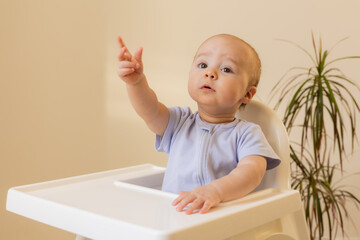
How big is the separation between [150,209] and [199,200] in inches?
3.3

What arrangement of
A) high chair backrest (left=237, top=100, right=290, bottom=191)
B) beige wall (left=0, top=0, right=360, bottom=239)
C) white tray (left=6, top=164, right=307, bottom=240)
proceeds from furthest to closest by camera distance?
1. beige wall (left=0, top=0, right=360, bottom=239)
2. high chair backrest (left=237, top=100, right=290, bottom=191)
3. white tray (left=6, top=164, right=307, bottom=240)

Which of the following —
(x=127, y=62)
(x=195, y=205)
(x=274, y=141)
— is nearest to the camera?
(x=195, y=205)

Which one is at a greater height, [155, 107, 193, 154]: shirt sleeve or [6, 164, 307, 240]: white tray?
[155, 107, 193, 154]: shirt sleeve

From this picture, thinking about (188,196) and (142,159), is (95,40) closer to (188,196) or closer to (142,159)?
(142,159)

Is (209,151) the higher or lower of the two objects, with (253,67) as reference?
lower

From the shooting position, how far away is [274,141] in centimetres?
110

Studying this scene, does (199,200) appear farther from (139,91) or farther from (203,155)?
(139,91)

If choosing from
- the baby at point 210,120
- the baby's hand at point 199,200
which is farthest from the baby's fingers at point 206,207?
the baby at point 210,120

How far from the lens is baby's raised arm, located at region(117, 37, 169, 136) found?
984 mm

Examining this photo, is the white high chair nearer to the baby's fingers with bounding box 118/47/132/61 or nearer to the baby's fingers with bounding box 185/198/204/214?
the baby's fingers with bounding box 185/198/204/214

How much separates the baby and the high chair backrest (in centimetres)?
5

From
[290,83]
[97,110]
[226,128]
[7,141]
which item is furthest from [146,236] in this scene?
[290,83]

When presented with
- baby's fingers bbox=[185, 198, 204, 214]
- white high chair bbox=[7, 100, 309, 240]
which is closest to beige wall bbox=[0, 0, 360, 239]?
white high chair bbox=[7, 100, 309, 240]

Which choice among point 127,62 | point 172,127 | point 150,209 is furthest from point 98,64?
point 150,209
